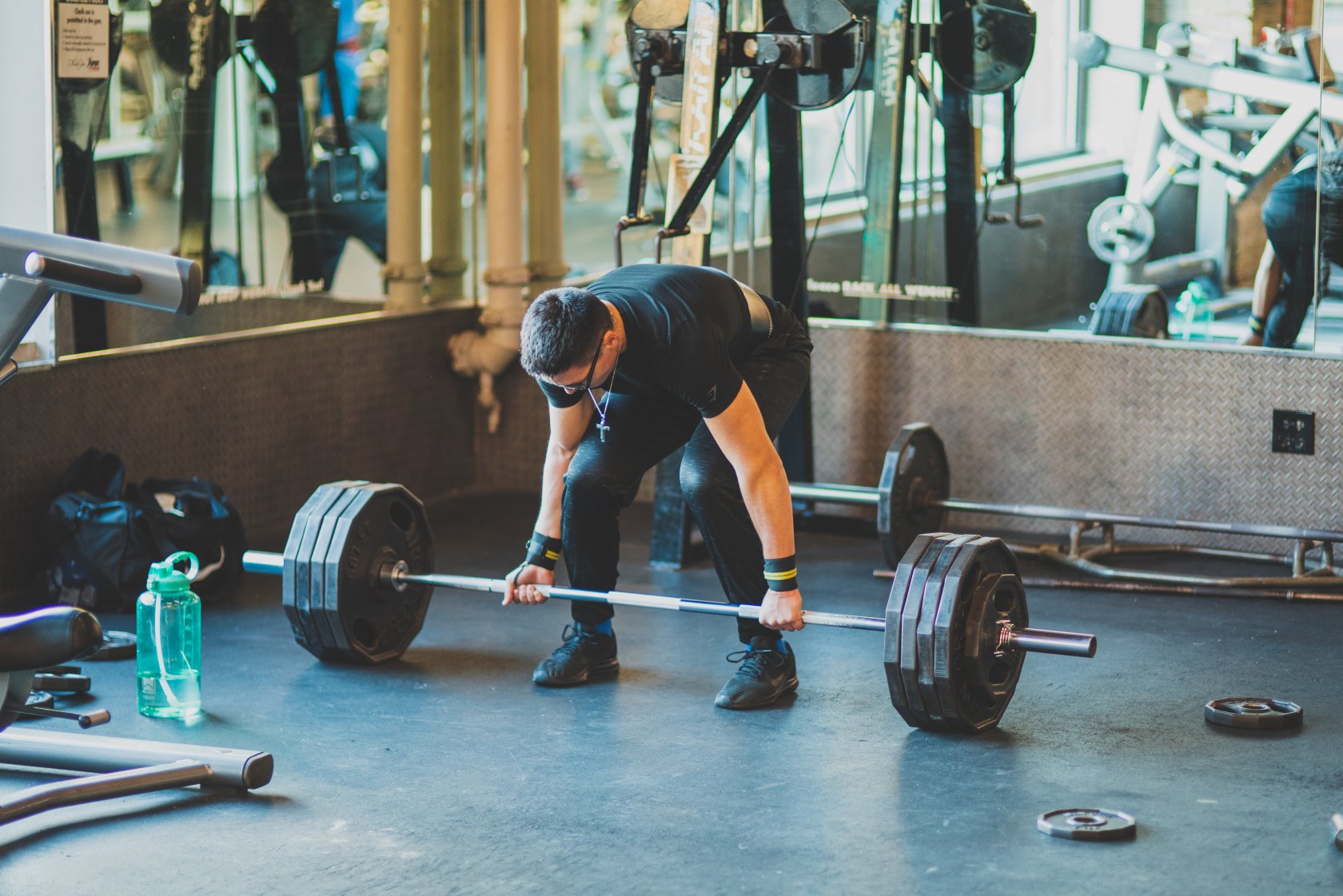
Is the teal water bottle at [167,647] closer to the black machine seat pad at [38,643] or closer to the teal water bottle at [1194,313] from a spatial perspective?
the black machine seat pad at [38,643]

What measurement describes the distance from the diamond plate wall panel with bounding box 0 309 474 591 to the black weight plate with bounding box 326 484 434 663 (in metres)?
1.20

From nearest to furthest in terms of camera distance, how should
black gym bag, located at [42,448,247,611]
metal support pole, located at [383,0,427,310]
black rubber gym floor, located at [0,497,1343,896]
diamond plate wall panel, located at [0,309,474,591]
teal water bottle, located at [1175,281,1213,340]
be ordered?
black rubber gym floor, located at [0,497,1343,896] → black gym bag, located at [42,448,247,611] → diamond plate wall panel, located at [0,309,474,591] → teal water bottle, located at [1175,281,1213,340] → metal support pole, located at [383,0,427,310]

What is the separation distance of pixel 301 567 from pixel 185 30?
199 cm

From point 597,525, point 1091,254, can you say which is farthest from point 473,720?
point 1091,254

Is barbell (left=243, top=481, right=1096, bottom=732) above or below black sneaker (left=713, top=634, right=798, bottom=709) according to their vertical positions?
above

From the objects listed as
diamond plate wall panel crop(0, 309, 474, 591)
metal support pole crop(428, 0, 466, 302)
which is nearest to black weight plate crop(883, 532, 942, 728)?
diamond plate wall panel crop(0, 309, 474, 591)

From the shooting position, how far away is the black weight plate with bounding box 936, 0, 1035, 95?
17.8 feet

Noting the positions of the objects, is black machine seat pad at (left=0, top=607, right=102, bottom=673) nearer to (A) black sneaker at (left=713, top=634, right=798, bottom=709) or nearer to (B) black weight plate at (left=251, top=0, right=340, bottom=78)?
(A) black sneaker at (left=713, top=634, right=798, bottom=709)

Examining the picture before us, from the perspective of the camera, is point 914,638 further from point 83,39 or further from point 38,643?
point 83,39

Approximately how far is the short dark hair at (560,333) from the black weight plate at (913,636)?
838 mm

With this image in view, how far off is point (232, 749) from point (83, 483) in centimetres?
176

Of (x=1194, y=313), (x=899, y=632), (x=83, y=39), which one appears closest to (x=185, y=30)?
(x=83, y=39)

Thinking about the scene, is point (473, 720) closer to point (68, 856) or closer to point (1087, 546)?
point (68, 856)

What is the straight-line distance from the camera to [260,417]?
5.63m
